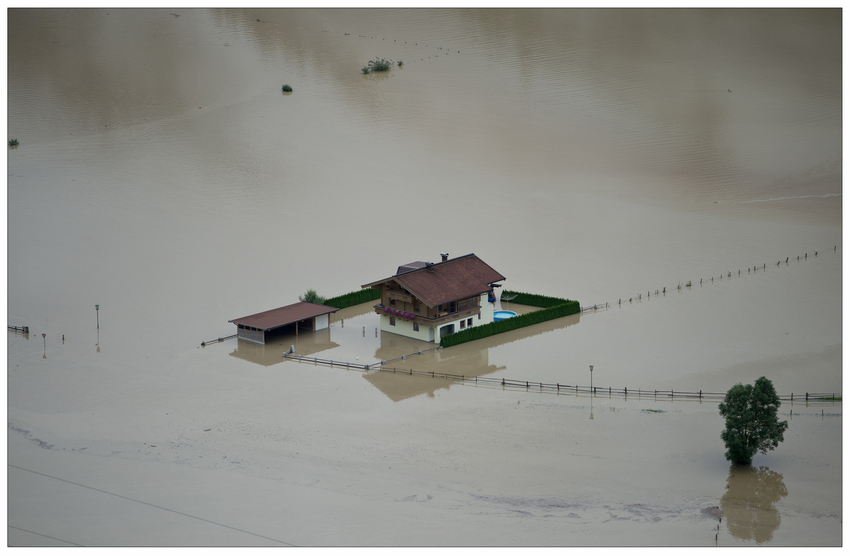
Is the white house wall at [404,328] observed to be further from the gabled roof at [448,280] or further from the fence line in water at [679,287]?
the fence line in water at [679,287]

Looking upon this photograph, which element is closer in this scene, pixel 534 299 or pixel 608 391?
pixel 608 391

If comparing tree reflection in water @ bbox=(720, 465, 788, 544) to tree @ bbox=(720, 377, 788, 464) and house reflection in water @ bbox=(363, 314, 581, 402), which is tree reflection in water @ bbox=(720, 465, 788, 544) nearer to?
tree @ bbox=(720, 377, 788, 464)

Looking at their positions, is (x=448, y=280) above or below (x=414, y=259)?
below

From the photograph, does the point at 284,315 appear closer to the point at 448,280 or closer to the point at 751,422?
the point at 448,280

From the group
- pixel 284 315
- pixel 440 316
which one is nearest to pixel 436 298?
pixel 440 316

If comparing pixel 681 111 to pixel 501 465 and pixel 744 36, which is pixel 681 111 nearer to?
pixel 744 36

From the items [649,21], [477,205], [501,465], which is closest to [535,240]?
[477,205]

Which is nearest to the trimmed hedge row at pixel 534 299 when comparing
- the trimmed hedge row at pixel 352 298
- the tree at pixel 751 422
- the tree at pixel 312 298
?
the trimmed hedge row at pixel 352 298
